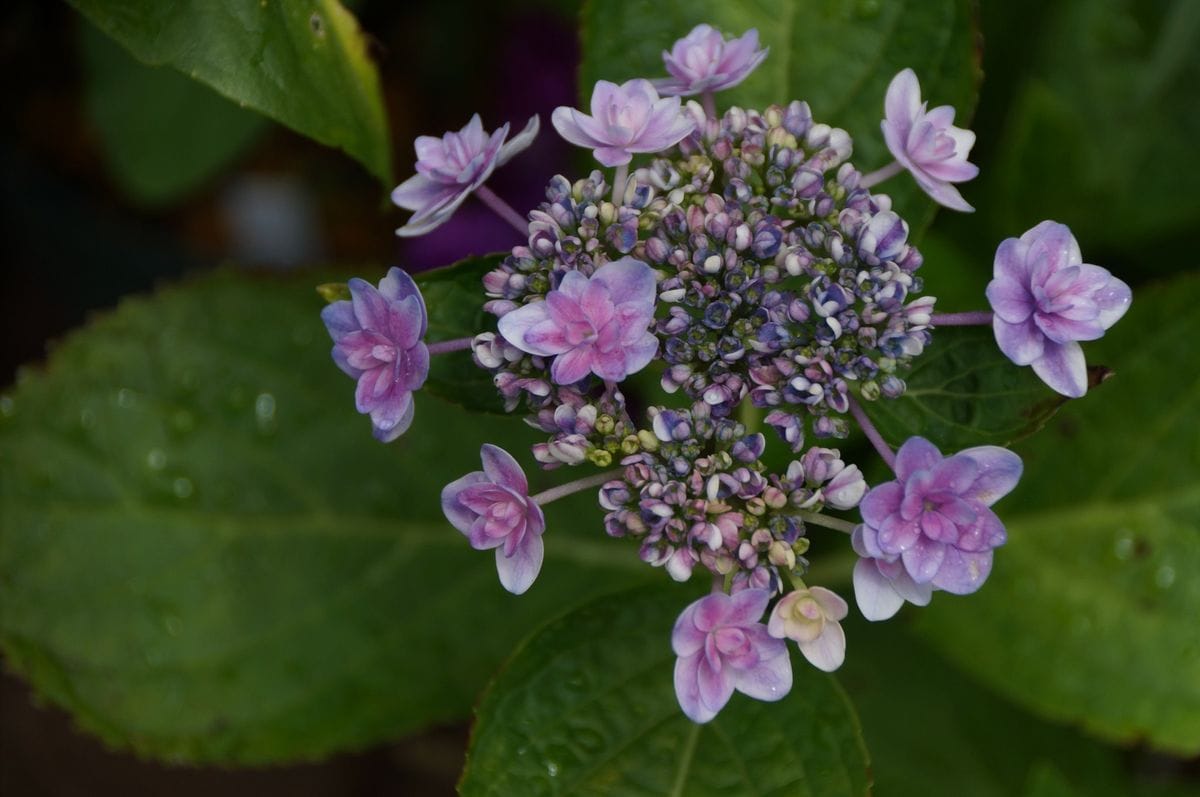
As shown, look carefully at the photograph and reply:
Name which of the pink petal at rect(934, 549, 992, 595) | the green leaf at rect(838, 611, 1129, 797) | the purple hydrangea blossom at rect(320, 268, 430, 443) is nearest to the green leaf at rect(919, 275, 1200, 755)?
the green leaf at rect(838, 611, 1129, 797)

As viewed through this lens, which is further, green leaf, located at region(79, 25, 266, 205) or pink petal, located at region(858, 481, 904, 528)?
green leaf, located at region(79, 25, 266, 205)

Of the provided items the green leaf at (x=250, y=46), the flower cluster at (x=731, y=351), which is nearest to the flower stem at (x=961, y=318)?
the flower cluster at (x=731, y=351)

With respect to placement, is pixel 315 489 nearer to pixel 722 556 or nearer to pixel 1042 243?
pixel 722 556

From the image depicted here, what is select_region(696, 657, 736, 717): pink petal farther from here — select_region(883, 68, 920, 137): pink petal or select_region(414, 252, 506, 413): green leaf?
select_region(883, 68, 920, 137): pink petal

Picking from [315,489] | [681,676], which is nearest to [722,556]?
[681,676]

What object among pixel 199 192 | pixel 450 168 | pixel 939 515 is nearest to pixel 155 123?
pixel 199 192

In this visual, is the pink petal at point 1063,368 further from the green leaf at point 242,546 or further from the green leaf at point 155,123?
the green leaf at point 155,123

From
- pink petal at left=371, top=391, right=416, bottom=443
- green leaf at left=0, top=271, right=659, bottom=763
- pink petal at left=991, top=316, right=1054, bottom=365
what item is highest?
pink petal at left=991, top=316, right=1054, bottom=365
